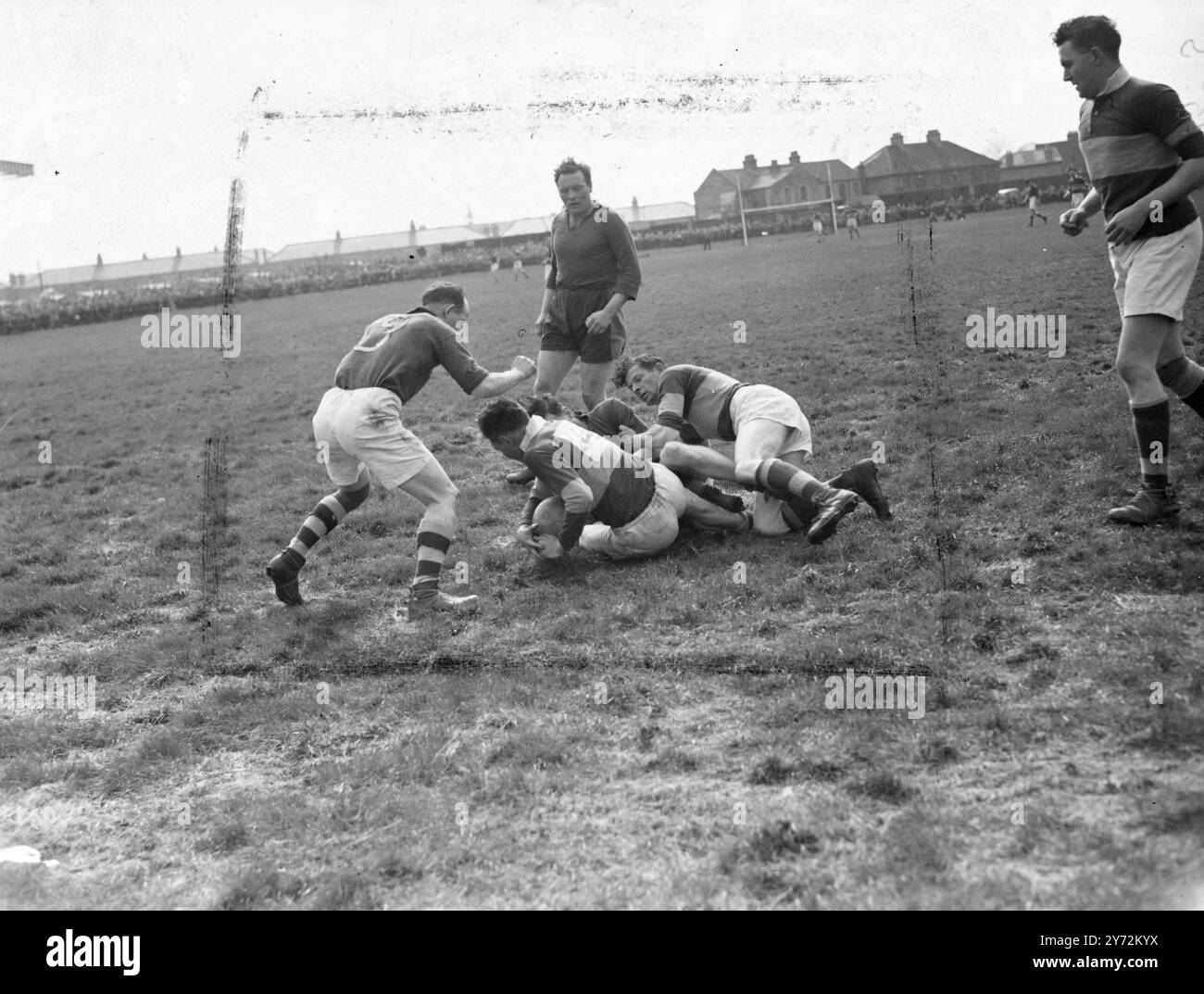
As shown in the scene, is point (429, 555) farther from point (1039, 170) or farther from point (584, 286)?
point (1039, 170)

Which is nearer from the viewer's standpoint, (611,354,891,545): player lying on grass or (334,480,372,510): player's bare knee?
(611,354,891,545): player lying on grass

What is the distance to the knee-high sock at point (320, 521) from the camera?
637 centimetres

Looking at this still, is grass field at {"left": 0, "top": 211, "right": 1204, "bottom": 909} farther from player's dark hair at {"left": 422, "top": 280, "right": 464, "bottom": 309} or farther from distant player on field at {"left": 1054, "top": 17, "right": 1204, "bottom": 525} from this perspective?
player's dark hair at {"left": 422, "top": 280, "right": 464, "bottom": 309}

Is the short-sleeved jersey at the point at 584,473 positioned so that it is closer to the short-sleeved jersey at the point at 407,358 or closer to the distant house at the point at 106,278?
the short-sleeved jersey at the point at 407,358

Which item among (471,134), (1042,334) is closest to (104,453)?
(471,134)

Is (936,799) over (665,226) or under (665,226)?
under

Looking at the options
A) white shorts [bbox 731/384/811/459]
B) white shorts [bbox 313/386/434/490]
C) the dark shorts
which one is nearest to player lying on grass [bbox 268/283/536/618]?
white shorts [bbox 313/386/434/490]

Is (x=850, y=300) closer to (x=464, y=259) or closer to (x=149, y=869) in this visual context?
(x=149, y=869)

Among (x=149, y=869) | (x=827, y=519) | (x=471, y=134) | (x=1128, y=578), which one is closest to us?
(x=149, y=869)

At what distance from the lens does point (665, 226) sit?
114 ft

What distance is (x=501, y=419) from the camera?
606 centimetres

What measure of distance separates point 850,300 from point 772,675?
14.1 metres

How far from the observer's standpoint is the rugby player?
294 inches

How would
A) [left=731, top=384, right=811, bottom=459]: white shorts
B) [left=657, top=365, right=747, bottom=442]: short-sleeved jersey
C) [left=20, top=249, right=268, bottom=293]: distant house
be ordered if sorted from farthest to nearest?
[left=20, top=249, right=268, bottom=293]: distant house < [left=657, top=365, right=747, bottom=442]: short-sleeved jersey < [left=731, top=384, right=811, bottom=459]: white shorts
